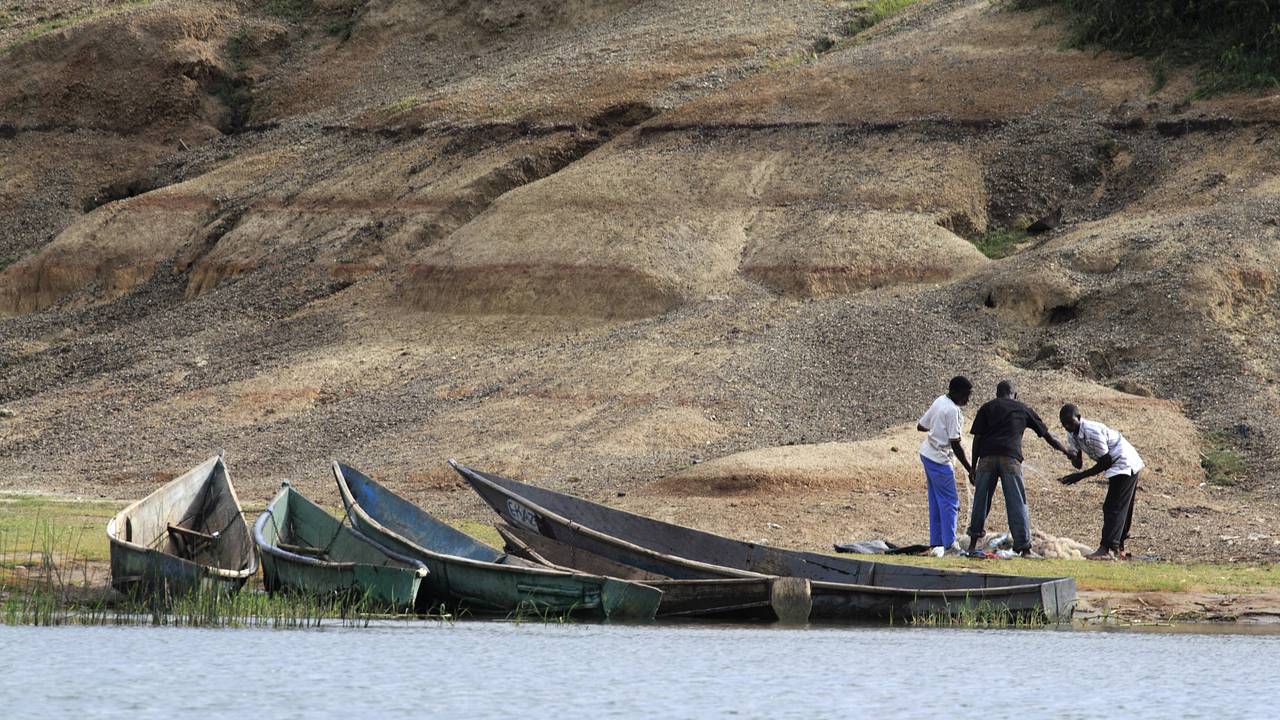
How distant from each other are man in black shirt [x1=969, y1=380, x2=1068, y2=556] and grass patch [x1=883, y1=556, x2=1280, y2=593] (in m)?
0.37

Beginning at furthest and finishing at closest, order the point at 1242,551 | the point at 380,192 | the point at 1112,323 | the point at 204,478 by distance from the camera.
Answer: the point at 380,192 → the point at 1112,323 → the point at 1242,551 → the point at 204,478

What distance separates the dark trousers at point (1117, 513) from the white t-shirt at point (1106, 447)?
161mm

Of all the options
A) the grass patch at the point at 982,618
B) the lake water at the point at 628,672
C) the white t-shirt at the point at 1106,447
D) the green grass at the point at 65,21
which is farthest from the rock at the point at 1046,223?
the green grass at the point at 65,21

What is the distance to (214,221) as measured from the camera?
42.8 metres

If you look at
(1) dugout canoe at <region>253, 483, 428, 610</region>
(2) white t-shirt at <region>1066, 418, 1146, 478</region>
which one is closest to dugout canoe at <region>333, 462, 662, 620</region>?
(1) dugout canoe at <region>253, 483, 428, 610</region>

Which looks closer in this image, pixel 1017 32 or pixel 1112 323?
pixel 1112 323

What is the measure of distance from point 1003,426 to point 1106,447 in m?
1.12

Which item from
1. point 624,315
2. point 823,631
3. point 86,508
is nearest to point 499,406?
point 624,315

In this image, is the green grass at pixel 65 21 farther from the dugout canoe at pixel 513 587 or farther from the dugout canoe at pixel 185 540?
the dugout canoe at pixel 513 587

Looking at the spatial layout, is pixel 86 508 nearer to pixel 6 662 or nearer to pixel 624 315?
pixel 6 662

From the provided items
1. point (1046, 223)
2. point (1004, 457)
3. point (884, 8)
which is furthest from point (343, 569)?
point (884, 8)

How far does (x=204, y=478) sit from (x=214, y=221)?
2527 centimetres

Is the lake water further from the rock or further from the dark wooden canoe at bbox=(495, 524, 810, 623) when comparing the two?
the rock

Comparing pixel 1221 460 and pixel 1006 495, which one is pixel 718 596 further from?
pixel 1221 460
